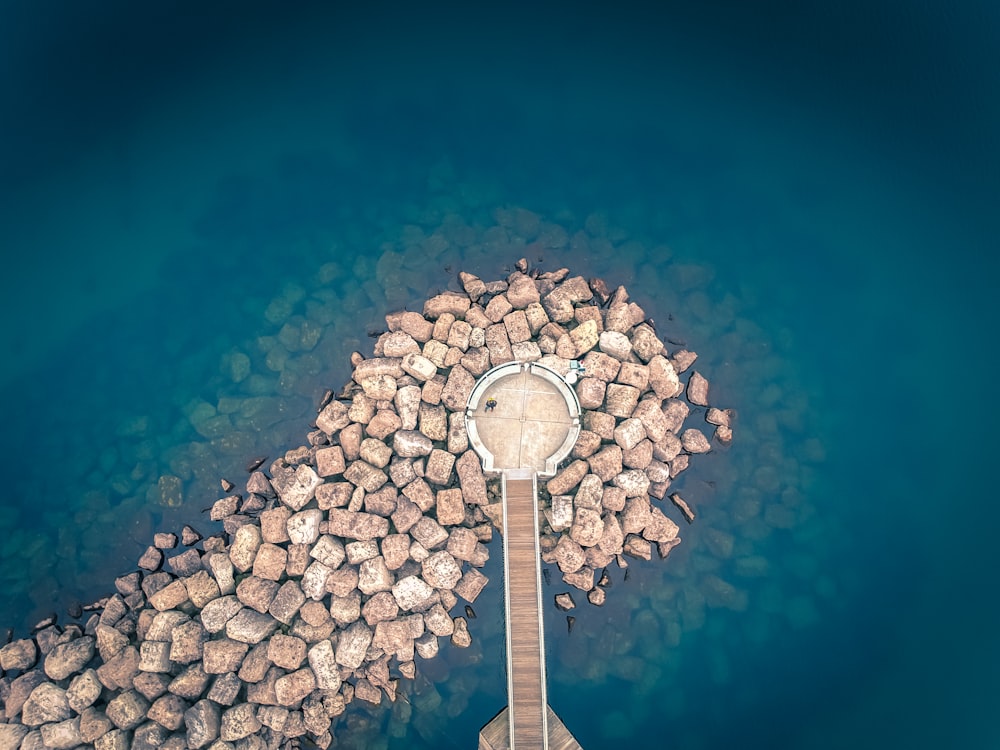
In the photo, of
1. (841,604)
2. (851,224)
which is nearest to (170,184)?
(851,224)

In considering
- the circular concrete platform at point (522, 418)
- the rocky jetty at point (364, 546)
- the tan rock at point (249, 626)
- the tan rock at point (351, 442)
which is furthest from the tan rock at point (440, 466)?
the tan rock at point (249, 626)

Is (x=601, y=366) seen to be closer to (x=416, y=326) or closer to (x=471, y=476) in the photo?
(x=471, y=476)

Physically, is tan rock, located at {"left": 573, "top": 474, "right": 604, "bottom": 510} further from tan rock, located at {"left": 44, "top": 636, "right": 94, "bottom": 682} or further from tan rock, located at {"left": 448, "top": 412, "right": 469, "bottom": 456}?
tan rock, located at {"left": 44, "top": 636, "right": 94, "bottom": 682}

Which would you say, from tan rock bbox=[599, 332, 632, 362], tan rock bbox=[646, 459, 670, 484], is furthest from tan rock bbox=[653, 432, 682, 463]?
tan rock bbox=[599, 332, 632, 362]

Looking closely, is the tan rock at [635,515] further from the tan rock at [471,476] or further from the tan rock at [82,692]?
the tan rock at [82,692]

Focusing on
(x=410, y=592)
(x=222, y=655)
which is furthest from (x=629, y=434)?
(x=222, y=655)

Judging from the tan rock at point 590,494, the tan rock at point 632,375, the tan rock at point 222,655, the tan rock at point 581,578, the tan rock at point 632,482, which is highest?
the tan rock at point 632,375
